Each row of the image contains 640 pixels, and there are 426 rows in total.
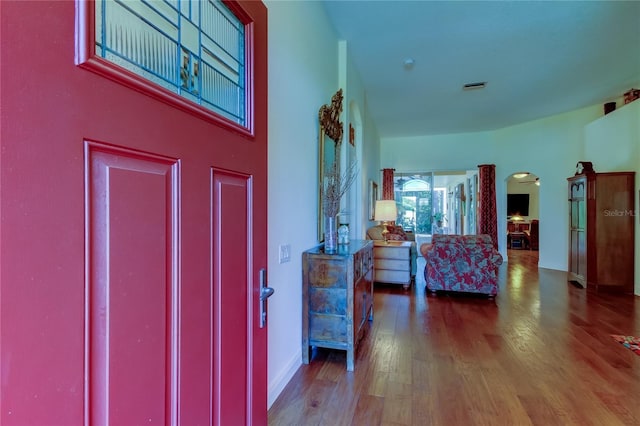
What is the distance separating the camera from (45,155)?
528 mm

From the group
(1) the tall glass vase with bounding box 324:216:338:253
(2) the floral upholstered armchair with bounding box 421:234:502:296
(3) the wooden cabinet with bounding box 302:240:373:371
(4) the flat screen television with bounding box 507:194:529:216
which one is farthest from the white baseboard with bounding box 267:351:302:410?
(4) the flat screen television with bounding box 507:194:529:216

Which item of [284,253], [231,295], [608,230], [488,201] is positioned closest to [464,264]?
[608,230]

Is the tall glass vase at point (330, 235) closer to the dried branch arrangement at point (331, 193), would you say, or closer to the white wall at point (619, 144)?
the dried branch arrangement at point (331, 193)

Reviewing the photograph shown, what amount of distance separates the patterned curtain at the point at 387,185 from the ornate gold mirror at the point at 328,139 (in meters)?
5.16

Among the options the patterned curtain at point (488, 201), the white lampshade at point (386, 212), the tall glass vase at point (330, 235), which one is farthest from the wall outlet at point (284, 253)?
the patterned curtain at point (488, 201)

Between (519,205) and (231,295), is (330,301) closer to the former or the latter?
(231,295)

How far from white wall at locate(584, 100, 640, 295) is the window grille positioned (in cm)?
617

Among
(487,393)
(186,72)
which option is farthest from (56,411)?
(487,393)

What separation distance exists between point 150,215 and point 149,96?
0.27 meters

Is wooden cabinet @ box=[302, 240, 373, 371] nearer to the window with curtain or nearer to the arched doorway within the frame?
the window with curtain

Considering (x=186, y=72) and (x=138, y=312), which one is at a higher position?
(x=186, y=72)

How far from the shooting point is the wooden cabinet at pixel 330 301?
2.48 metres

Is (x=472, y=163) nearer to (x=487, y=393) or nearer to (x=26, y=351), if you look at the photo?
(x=487, y=393)

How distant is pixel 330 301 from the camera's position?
8.28 ft
